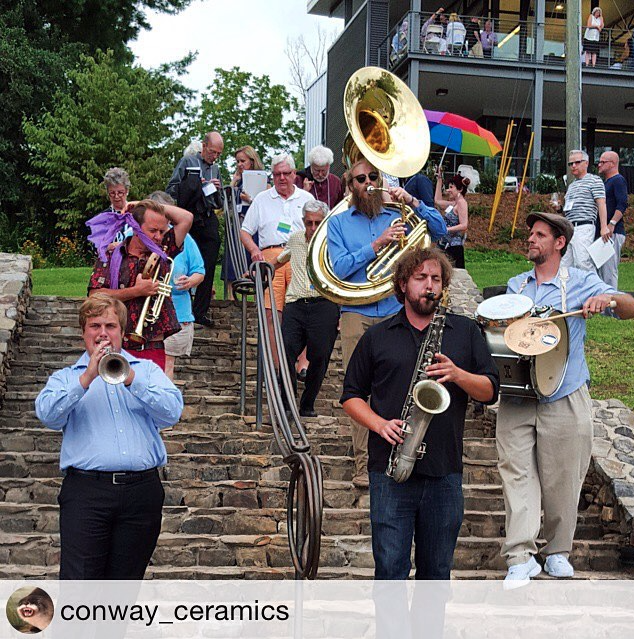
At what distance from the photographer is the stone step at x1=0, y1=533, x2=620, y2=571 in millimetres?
5703

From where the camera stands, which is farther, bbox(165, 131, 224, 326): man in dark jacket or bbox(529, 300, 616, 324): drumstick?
bbox(165, 131, 224, 326): man in dark jacket

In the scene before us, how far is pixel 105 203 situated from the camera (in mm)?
23219

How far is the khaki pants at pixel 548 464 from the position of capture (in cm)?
551

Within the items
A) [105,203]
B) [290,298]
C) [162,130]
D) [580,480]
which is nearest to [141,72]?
[162,130]

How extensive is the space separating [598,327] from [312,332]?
5.30 meters

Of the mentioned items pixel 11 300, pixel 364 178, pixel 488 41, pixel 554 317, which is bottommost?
pixel 554 317

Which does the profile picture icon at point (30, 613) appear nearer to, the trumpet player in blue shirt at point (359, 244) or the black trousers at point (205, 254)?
the trumpet player in blue shirt at point (359, 244)

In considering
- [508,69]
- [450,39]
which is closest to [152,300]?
[450,39]

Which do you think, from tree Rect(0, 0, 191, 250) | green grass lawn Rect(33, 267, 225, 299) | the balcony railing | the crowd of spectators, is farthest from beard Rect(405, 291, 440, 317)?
tree Rect(0, 0, 191, 250)

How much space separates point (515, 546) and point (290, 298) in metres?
2.95

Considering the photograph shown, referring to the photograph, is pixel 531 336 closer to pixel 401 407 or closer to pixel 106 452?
pixel 401 407

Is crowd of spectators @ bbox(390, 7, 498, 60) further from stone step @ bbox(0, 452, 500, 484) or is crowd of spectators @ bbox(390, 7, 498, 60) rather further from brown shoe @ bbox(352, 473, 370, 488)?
brown shoe @ bbox(352, 473, 370, 488)

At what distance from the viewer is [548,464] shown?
5.53 m

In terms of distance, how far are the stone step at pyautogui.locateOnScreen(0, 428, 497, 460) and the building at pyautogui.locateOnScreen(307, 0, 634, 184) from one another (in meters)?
17.0
